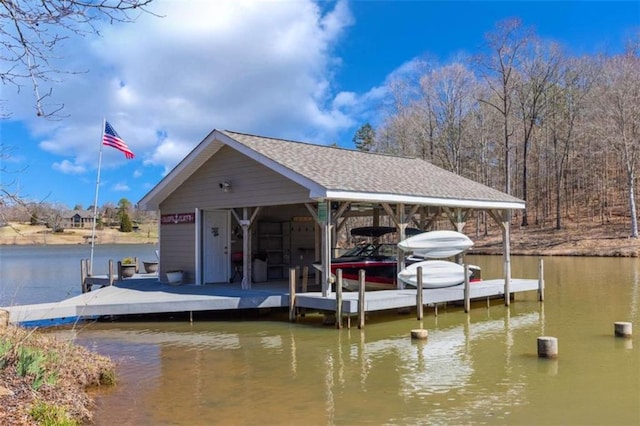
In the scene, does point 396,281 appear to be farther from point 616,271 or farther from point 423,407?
point 616,271

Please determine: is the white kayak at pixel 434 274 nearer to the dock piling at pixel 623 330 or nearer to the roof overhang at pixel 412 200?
the roof overhang at pixel 412 200

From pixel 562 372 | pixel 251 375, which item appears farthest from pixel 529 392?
pixel 251 375

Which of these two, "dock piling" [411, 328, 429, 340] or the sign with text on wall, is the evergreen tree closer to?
the sign with text on wall

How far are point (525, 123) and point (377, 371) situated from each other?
35592 millimetres

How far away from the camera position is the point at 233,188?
1359 cm

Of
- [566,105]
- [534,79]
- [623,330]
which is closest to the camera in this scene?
[623,330]

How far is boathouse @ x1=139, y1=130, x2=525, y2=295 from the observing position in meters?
12.0

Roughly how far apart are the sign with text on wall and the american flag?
7.11 ft

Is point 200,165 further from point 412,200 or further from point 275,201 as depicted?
point 412,200

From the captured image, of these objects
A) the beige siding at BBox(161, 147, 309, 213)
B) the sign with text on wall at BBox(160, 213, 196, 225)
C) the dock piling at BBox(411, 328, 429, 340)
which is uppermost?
the beige siding at BBox(161, 147, 309, 213)

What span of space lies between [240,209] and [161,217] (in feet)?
9.91

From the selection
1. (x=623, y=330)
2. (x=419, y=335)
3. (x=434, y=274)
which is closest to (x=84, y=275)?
(x=434, y=274)

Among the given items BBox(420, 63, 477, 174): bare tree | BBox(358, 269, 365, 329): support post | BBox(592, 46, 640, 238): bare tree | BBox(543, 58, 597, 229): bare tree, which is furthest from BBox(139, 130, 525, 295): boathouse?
BBox(543, 58, 597, 229): bare tree

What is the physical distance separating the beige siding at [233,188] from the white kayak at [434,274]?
313cm
